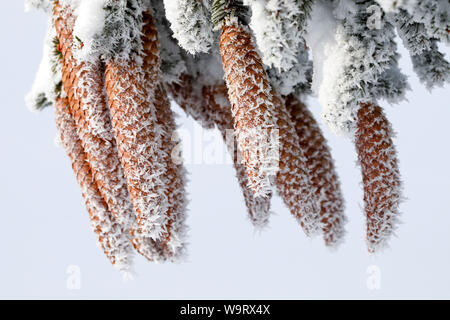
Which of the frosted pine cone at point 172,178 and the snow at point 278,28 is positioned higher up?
the snow at point 278,28

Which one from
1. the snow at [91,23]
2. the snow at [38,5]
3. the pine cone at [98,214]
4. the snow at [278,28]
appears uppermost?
the snow at [38,5]

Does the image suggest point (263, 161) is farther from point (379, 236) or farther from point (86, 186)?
point (86, 186)

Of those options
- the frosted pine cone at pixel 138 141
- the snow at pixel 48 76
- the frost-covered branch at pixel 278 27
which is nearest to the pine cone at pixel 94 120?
the frosted pine cone at pixel 138 141

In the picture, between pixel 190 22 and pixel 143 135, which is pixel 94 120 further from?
pixel 190 22

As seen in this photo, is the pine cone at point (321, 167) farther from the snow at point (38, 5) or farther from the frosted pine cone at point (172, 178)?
the snow at point (38, 5)

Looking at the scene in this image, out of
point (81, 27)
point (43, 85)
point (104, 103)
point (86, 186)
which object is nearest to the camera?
point (81, 27)

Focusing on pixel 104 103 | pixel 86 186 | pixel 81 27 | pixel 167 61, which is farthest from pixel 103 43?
pixel 86 186

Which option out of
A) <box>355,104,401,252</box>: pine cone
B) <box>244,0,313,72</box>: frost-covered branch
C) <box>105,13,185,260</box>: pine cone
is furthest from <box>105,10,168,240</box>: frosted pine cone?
<box>355,104,401,252</box>: pine cone

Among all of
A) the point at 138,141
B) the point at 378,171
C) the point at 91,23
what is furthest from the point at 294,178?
the point at 91,23
